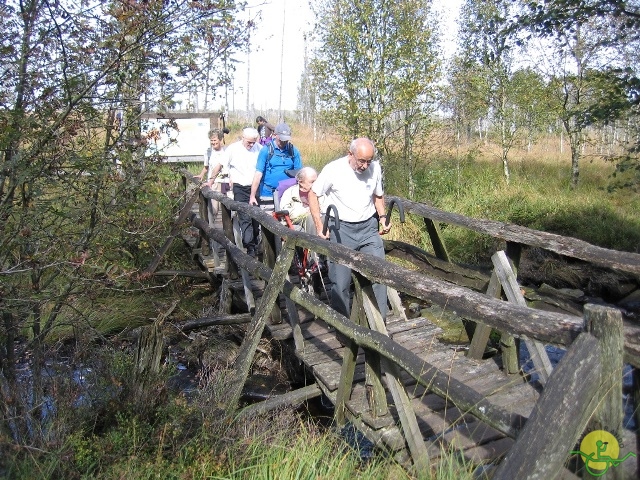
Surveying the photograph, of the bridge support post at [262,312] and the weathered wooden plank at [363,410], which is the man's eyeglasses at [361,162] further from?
the weathered wooden plank at [363,410]

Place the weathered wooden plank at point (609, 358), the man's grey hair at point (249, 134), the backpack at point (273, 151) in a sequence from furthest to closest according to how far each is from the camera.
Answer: the man's grey hair at point (249, 134) → the backpack at point (273, 151) → the weathered wooden plank at point (609, 358)

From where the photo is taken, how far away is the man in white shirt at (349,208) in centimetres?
498

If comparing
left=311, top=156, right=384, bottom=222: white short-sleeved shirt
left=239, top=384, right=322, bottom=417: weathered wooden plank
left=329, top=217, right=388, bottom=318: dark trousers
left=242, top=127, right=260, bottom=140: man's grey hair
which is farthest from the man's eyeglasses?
left=242, top=127, right=260, bottom=140: man's grey hair

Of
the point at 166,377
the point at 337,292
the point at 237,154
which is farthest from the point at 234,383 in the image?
the point at 237,154

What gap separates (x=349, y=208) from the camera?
5043 millimetres

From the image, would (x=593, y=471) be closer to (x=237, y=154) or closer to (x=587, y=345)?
(x=587, y=345)

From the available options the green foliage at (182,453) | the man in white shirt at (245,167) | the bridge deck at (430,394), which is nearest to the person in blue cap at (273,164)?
the man in white shirt at (245,167)

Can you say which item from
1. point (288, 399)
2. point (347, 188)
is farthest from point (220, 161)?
point (288, 399)

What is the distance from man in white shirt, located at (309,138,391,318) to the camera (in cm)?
498

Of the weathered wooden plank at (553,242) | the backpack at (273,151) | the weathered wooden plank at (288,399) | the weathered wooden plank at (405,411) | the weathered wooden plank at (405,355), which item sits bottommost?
the weathered wooden plank at (288,399)

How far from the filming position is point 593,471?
2.19 meters

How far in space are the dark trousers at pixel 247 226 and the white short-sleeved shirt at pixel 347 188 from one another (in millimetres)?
2363

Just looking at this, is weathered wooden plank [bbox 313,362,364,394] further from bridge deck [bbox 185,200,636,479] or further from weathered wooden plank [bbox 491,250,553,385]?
weathered wooden plank [bbox 491,250,553,385]

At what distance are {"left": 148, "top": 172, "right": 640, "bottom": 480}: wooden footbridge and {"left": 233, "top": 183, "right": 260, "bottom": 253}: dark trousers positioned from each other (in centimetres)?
40
